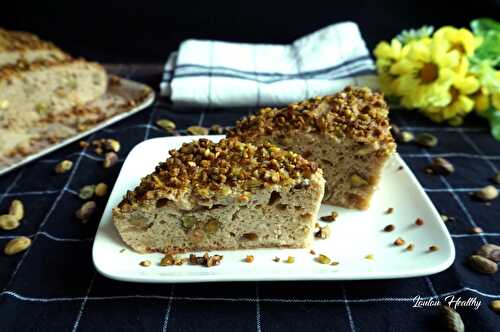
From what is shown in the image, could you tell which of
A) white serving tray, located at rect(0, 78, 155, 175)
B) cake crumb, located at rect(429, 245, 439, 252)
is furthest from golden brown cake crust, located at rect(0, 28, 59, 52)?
cake crumb, located at rect(429, 245, 439, 252)

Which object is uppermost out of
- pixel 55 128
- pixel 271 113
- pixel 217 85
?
pixel 271 113

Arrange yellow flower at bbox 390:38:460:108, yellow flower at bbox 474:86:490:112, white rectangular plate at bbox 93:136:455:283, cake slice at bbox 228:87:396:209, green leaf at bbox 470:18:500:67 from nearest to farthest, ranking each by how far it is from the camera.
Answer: white rectangular plate at bbox 93:136:455:283 → cake slice at bbox 228:87:396:209 → yellow flower at bbox 390:38:460:108 → yellow flower at bbox 474:86:490:112 → green leaf at bbox 470:18:500:67

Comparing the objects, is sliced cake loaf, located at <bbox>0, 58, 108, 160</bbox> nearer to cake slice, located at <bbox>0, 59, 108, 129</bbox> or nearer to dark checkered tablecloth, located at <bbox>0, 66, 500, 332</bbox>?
cake slice, located at <bbox>0, 59, 108, 129</bbox>

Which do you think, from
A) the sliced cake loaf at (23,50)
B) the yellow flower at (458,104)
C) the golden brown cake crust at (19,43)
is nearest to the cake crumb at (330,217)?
the yellow flower at (458,104)

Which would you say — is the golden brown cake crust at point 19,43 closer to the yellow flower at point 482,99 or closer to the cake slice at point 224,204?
the cake slice at point 224,204

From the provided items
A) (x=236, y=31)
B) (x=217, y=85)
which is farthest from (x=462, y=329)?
(x=236, y=31)

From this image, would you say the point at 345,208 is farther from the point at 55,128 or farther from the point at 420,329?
the point at 55,128
